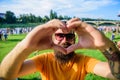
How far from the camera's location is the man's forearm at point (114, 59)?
235 cm

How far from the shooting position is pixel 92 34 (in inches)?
83.6

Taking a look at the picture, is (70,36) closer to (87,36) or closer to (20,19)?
(87,36)

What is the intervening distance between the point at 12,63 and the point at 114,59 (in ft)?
2.76

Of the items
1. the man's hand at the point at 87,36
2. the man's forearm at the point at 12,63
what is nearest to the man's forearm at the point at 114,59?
the man's hand at the point at 87,36

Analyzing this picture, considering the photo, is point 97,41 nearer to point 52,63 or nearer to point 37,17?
point 52,63

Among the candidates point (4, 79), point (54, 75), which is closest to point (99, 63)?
point (54, 75)

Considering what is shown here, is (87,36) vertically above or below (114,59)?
above

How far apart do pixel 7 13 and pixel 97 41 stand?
4169 cm

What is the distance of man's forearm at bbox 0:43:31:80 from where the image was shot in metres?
2.26

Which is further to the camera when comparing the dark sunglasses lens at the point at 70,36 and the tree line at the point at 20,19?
the tree line at the point at 20,19

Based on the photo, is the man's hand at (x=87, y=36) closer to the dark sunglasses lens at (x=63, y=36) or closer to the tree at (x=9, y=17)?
the dark sunglasses lens at (x=63, y=36)

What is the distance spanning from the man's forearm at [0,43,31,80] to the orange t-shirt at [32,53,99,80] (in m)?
0.34

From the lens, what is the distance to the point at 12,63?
228 cm

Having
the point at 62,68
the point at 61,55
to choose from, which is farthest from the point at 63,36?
the point at 62,68
